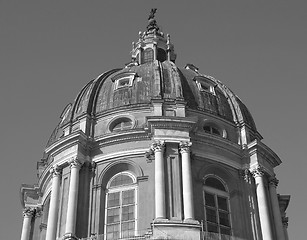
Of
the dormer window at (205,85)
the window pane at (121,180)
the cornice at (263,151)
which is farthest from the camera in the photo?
the dormer window at (205,85)

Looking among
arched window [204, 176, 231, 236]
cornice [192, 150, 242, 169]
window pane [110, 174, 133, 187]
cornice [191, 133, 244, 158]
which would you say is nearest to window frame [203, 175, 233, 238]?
arched window [204, 176, 231, 236]

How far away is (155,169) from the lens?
36656 millimetres

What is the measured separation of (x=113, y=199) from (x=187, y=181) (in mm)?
4800

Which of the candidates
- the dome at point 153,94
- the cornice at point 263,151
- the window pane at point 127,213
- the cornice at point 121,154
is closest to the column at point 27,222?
the dome at point 153,94

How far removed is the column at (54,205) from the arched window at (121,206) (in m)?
2.91

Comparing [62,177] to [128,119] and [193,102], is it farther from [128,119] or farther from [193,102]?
[193,102]

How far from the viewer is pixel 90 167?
39.1m

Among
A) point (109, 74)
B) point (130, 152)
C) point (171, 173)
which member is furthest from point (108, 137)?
point (109, 74)

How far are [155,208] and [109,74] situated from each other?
588 inches

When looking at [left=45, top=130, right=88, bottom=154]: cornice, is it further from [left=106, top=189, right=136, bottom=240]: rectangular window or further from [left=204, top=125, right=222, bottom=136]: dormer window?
[left=204, top=125, right=222, bottom=136]: dormer window

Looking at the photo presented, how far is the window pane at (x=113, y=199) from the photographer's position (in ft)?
124

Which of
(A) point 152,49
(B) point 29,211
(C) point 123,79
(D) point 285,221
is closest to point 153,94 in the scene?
(C) point 123,79

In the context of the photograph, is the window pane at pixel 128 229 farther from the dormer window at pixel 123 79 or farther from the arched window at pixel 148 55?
the arched window at pixel 148 55

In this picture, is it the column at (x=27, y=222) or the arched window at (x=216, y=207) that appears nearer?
the arched window at (x=216, y=207)
